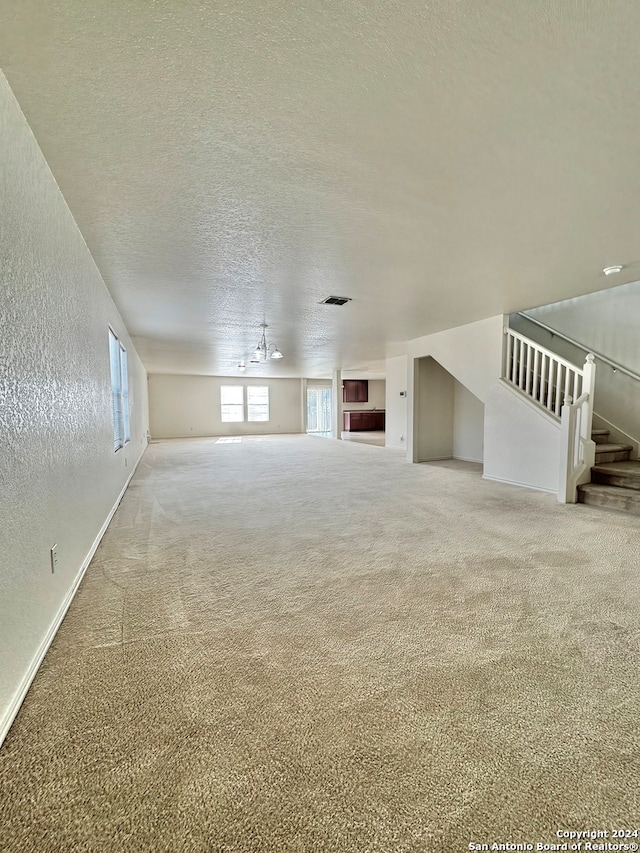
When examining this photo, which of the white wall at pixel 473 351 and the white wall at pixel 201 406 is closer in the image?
the white wall at pixel 473 351

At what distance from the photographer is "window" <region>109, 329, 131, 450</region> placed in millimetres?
4514

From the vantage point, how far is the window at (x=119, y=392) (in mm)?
4514

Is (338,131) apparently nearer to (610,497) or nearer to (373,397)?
(610,497)

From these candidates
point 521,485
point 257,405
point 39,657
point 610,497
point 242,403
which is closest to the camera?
point 39,657

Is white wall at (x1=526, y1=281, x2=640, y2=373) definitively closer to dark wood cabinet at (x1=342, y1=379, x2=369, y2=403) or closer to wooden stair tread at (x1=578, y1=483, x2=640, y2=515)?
wooden stair tread at (x1=578, y1=483, x2=640, y2=515)

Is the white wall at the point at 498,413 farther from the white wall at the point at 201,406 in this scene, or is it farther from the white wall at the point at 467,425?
the white wall at the point at 201,406

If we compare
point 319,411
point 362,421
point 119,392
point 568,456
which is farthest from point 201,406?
point 568,456

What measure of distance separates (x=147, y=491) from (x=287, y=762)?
14.4ft

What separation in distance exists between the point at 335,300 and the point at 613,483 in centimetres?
385

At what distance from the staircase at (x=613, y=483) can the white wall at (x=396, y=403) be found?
14.4 feet

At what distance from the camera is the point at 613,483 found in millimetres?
4191

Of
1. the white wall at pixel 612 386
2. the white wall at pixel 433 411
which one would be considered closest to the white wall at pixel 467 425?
the white wall at pixel 433 411

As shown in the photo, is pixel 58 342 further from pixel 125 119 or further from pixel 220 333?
pixel 220 333

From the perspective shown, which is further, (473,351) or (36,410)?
(473,351)
